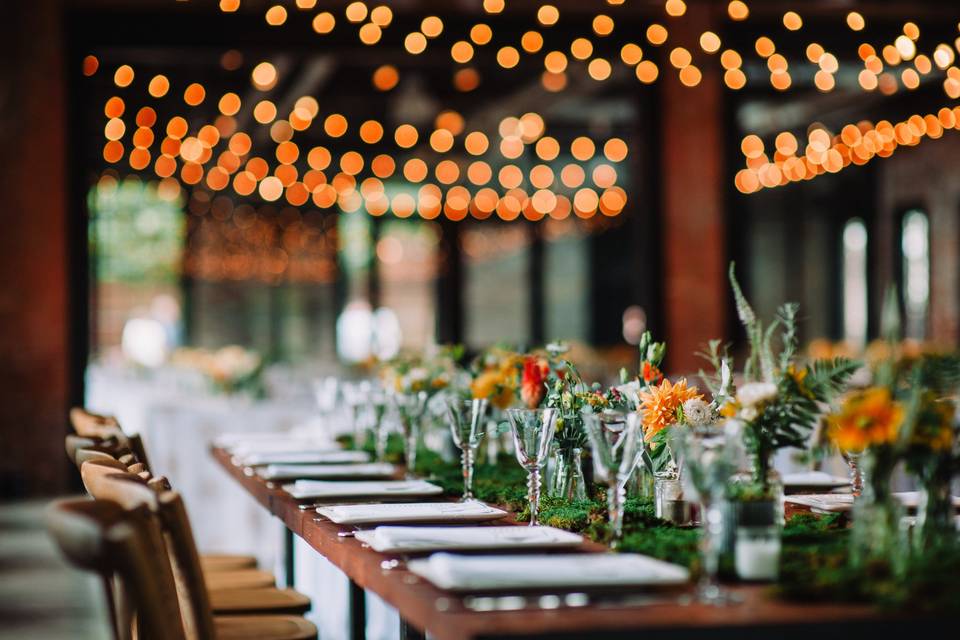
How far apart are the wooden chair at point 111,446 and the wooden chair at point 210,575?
8 cm

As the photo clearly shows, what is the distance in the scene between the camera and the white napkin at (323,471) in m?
3.42

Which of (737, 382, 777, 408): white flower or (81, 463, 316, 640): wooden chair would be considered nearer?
(81, 463, 316, 640): wooden chair

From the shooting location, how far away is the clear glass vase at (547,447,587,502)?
278 centimetres

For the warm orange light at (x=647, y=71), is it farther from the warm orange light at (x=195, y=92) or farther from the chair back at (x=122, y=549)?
the chair back at (x=122, y=549)

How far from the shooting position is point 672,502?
2.54 meters

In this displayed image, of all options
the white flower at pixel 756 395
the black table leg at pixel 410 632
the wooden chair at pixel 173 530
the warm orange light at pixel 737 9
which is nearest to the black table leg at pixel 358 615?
the black table leg at pixel 410 632

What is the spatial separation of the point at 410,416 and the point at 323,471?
1.08 ft

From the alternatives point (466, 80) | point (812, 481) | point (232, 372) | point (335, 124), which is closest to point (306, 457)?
point (812, 481)

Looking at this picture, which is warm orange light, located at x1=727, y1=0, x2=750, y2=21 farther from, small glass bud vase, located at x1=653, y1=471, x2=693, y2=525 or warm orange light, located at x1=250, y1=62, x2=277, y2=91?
small glass bud vase, located at x1=653, y1=471, x2=693, y2=525

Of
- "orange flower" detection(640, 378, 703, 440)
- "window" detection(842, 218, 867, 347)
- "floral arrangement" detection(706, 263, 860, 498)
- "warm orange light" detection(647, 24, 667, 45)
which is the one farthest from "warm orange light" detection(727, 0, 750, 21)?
"window" detection(842, 218, 867, 347)

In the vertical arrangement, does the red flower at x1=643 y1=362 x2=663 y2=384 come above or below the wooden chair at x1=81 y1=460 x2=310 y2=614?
above

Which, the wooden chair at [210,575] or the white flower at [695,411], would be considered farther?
the white flower at [695,411]

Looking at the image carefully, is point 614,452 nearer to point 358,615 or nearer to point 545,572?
point 545,572

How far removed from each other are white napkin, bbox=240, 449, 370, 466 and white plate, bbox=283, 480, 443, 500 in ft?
1.86
